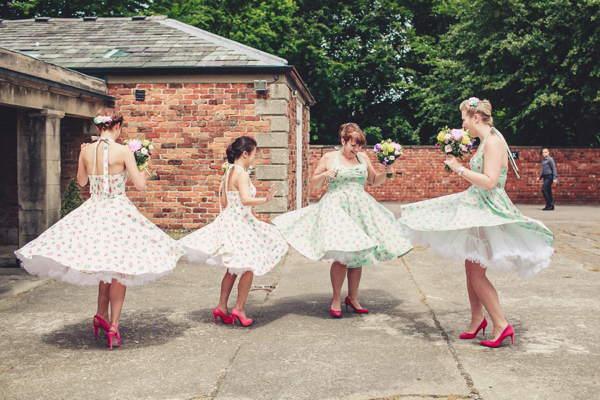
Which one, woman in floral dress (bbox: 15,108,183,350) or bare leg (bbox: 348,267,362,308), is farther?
bare leg (bbox: 348,267,362,308)

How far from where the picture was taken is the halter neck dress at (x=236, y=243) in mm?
4992

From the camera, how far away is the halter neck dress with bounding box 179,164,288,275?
499 centimetres

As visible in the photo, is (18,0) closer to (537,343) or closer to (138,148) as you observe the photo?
(138,148)

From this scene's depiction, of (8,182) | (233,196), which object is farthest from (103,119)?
(8,182)

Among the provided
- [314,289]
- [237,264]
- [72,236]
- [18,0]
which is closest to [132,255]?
[72,236]

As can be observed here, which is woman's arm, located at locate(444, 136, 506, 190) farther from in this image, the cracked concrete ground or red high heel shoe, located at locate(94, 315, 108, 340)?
red high heel shoe, located at locate(94, 315, 108, 340)

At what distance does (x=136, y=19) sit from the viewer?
44.6 feet

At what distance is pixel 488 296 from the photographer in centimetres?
446

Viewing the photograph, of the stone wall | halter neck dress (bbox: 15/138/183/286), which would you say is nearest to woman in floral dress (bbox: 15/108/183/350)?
halter neck dress (bbox: 15/138/183/286)

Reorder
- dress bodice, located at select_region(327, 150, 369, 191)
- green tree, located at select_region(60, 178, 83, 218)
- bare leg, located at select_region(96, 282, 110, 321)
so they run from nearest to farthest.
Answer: bare leg, located at select_region(96, 282, 110, 321)
dress bodice, located at select_region(327, 150, 369, 191)
green tree, located at select_region(60, 178, 83, 218)

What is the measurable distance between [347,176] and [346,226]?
57 cm

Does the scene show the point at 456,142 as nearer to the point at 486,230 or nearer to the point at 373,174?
the point at 486,230

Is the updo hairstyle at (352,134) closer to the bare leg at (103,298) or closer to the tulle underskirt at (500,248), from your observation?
the tulle underskirt at (500,248)

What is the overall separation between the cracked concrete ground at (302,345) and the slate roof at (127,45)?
17.0ft
